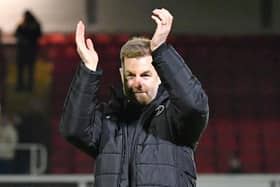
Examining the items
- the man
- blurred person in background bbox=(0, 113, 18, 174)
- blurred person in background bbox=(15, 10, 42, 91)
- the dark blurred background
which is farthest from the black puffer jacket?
blurred person in background bbox=(15, 10, 42, 91)

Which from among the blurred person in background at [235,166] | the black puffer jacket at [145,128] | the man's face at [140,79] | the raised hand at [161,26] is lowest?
the blurred person in background at [235,166]

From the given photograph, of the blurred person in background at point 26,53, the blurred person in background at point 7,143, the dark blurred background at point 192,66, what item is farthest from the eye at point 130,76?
the blurred person in background at point 26,53

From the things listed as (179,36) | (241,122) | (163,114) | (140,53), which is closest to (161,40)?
(140,53)

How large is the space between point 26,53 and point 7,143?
1.32 m

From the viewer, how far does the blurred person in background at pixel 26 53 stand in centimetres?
786

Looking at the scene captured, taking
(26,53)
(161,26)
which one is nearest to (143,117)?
(161,26)

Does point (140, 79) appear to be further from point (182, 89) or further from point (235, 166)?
point (235, 166)

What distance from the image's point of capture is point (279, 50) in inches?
331

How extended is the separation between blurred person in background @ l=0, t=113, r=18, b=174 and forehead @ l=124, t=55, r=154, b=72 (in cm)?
511

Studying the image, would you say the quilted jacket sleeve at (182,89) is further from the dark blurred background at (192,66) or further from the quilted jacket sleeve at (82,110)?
the dark blurred background at (192,66)

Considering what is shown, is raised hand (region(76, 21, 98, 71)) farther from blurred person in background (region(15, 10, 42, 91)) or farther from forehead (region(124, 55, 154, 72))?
blurred person in background (region(15, 10, 42, 91))

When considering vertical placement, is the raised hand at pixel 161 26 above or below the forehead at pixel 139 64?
above

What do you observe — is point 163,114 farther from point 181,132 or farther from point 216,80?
point 216,80

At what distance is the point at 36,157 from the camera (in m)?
6.89
